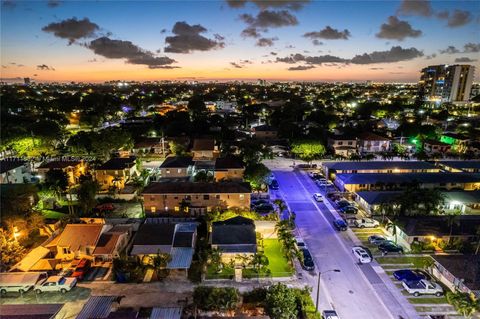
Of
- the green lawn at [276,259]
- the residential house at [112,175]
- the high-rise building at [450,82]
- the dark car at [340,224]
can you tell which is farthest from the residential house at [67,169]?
the high-rise building at [450,82]

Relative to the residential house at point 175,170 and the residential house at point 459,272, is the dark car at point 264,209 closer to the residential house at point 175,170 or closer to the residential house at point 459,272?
the residential house at point 175,170

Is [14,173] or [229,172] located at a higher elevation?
[229,172]

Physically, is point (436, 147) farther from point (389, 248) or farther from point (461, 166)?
point (389, 248)

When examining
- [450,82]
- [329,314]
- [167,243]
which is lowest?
[329,314]

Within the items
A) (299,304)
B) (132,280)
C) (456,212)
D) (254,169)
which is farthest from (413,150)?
(132,280)

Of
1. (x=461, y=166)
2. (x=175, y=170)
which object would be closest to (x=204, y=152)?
(x=175, y=170)

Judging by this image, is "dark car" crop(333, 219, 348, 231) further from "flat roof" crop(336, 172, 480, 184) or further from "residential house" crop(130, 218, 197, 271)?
"residential house" crop(130, 218, 197, 271)

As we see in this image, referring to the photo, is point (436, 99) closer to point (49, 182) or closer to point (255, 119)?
point (255, 119)
